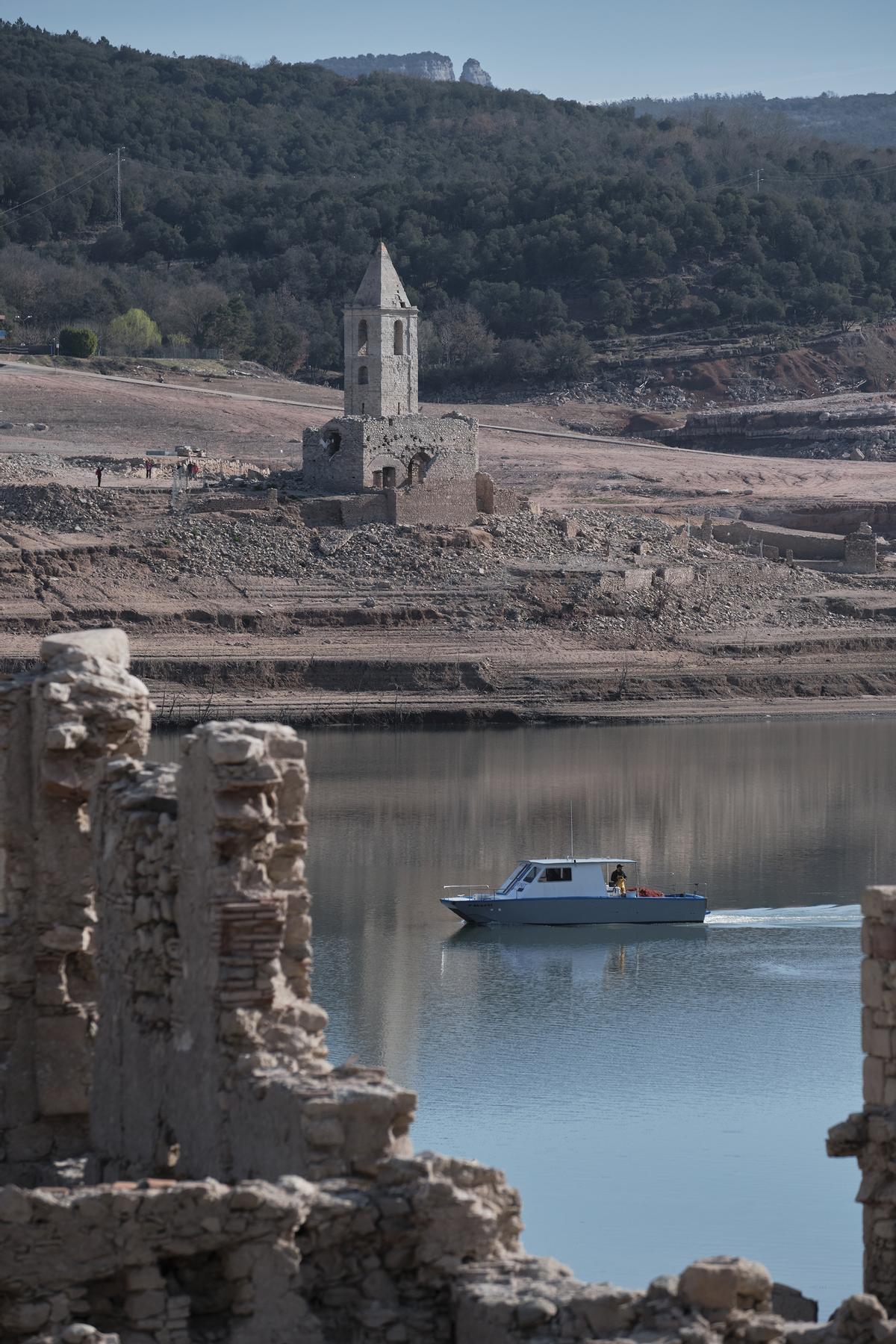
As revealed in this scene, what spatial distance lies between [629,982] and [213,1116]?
61.9 ft

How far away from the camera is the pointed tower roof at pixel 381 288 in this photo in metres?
68.7

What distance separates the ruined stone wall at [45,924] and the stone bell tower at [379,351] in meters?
54.3

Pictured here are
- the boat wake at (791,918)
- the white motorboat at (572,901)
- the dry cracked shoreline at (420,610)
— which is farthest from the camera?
the dry cracked shoreline at (420,610)

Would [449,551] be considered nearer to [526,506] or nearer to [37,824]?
[526,506]

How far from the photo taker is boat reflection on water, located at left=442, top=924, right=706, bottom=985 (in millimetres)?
30516

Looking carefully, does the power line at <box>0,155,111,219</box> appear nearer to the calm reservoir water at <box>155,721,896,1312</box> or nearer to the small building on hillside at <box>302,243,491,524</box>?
the small building on hillside at <box>302,243,491,524</box>

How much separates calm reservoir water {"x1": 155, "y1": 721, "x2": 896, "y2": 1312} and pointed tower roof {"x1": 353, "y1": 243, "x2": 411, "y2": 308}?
1803cm

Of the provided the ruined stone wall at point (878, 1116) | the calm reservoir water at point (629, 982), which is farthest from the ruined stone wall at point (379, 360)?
the ruined stone wall at point (878, 1116)

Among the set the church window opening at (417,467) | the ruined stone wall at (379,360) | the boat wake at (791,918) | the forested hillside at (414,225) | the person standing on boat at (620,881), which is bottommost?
the boat wake at (791,918)

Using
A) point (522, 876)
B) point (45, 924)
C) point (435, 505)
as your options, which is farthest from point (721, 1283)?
point (435, 505)

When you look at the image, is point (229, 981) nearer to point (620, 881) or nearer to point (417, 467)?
point (620, 881)

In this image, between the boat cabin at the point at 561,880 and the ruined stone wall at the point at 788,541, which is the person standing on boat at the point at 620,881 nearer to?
the boat cabin at the point at 561,880

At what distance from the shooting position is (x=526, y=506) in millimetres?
68812

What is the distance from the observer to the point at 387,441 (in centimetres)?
6644
